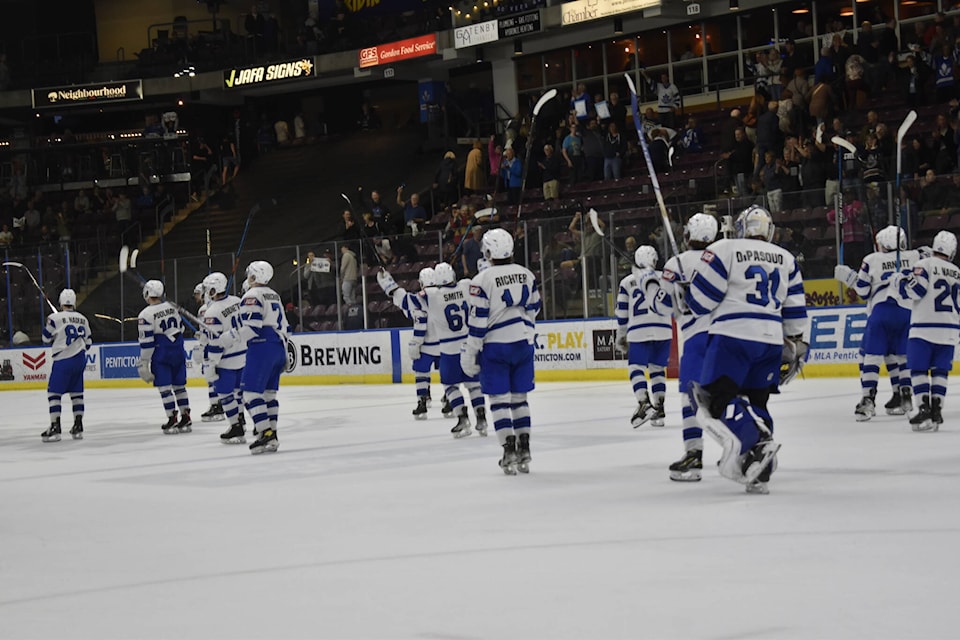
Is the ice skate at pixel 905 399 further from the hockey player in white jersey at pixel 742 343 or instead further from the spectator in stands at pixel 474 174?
the spectator in stands at pixel 474 174

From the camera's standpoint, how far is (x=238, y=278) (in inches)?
914

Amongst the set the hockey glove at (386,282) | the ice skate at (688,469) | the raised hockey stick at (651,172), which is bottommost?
the ice skate at (688,469)

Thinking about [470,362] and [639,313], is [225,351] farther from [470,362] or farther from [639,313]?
[470,362]

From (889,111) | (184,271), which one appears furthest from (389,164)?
(889,111)

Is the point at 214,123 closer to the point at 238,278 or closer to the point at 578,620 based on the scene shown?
the point at 238,278

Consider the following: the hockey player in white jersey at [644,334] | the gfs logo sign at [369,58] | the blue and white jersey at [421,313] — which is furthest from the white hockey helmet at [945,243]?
the gfs logo sign at [369,58]

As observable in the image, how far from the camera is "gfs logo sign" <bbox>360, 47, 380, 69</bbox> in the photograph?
30000 mm

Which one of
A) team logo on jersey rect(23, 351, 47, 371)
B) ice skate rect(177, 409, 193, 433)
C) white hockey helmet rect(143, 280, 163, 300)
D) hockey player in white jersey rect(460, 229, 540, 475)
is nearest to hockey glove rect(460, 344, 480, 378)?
hockey player in white jersey rect(460, 229, 540, 475)

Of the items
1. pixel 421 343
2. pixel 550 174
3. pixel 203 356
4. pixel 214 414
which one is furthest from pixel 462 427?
pixel 550 174

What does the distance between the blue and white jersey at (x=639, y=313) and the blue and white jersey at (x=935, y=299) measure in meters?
2.29

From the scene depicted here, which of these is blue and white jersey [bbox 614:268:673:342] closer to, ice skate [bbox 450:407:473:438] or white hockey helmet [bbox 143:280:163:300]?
ice skate [bbox 450:407:473:438]

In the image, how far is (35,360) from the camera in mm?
25094

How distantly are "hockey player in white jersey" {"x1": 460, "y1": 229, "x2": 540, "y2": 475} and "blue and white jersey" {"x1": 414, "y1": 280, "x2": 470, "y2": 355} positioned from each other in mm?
3881

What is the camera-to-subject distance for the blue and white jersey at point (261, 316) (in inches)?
412
